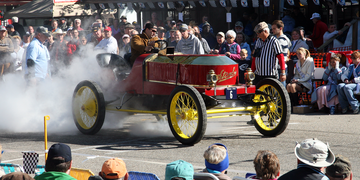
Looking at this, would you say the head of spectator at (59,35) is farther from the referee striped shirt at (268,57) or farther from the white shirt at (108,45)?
the referee striped shirt at (268,57)

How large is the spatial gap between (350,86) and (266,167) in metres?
7.03

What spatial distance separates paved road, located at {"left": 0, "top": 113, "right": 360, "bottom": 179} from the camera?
18.9ft

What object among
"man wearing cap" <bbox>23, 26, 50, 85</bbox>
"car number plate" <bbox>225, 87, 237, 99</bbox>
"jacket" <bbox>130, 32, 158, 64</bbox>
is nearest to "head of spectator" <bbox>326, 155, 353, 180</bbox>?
"car number plate" <bbox>225, 87, 237, 99</bbox>

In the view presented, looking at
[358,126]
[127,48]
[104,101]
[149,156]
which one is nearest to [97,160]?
[149,156]

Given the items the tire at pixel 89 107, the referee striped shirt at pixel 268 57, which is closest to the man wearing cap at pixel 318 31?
the referee striped shirt at pixel 268 57

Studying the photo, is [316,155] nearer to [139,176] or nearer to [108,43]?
[139,176]

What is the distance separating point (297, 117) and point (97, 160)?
490cm

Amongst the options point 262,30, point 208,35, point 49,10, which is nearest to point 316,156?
point 262,30

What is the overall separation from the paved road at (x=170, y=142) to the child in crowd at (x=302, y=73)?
3.28 ft

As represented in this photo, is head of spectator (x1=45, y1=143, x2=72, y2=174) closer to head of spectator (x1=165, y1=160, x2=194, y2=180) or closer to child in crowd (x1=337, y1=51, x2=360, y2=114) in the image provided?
head of spectator (x1=165, y1=160, x2=194, y2=180)

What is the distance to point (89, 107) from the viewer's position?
802 centimetres

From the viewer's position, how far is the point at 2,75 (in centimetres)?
1398

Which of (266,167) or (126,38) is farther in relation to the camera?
(126,38)

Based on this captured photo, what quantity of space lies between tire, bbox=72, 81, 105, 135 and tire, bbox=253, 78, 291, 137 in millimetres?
2505
